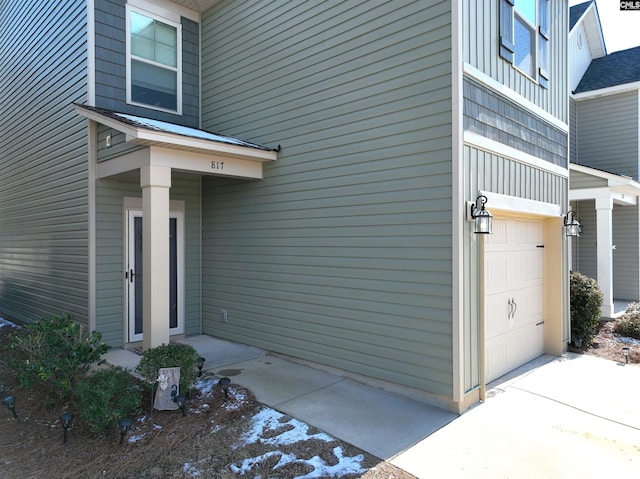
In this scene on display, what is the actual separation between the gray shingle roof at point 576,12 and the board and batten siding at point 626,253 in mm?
5200

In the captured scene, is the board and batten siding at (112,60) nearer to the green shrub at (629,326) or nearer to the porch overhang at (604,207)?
the porch overhang at (604,207)

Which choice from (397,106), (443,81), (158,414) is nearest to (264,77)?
(397,106)

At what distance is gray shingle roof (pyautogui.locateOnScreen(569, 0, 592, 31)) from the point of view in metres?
11.7

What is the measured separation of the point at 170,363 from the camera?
4258 mm

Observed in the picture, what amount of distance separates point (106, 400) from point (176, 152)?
2.88 meters

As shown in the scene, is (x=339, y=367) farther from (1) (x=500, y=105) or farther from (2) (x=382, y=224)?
(1) (x=500, y=105)

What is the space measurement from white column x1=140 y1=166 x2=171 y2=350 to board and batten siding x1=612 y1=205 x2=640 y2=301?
36.6 feet

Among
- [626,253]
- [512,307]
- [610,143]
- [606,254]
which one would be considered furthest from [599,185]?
[512,307]

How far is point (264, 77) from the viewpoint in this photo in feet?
20.6

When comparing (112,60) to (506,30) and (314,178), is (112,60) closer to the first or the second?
(314,178)

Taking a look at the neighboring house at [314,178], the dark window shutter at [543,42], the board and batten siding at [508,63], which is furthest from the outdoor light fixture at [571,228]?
the dark window shutter at [543,42]

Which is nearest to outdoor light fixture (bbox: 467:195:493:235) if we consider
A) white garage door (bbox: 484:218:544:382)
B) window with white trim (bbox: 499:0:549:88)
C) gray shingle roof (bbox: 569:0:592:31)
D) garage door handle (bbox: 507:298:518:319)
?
white garage door (bbox: 484:218:544:382)

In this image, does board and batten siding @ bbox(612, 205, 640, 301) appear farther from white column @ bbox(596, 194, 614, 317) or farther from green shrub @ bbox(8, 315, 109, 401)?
green shrub @ bbox(8, 315, 109, 401)

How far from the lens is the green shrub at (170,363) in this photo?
4.20 m
